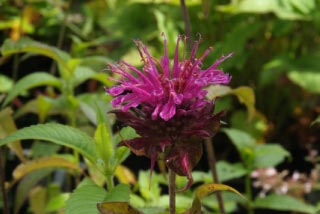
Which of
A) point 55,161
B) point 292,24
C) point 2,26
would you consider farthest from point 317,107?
point 55,161

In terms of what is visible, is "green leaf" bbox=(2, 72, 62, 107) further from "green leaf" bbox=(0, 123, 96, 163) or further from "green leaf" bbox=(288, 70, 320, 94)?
"green leaf" bbox=(288, 70, 320, 94)

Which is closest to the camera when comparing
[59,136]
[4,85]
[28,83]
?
[59,136]

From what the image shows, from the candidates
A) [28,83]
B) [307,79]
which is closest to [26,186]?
[28,83]

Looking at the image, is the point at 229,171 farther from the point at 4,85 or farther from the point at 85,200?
the point at 4,85

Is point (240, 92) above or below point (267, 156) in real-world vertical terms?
above

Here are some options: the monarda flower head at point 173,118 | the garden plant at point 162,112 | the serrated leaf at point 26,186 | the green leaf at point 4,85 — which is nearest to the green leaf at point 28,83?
the garden plant at point 162,112

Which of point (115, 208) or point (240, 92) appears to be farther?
point (240, 92)

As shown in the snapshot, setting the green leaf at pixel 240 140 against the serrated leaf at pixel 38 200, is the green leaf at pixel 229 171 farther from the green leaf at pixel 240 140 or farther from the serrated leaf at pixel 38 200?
the serrated leaf at pixel 38 200

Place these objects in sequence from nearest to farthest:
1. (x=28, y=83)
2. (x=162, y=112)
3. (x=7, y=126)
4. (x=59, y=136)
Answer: (x=162, y=112) < (x=59, y=136) < (x=7, y=126) < (x=28, y=83)
